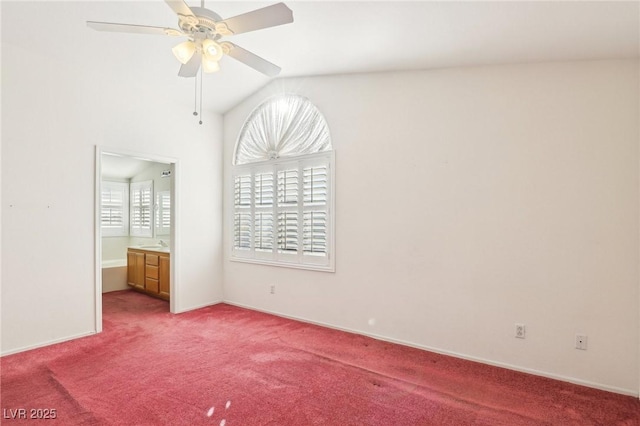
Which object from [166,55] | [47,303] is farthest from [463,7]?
[47,303]

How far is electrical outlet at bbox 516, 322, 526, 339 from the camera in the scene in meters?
2.86

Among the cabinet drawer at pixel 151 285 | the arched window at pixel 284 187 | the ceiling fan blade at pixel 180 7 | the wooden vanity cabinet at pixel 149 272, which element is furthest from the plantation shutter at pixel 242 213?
the ceiling fan blade at pixel 180 7

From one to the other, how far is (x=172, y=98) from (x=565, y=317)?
4.79 m

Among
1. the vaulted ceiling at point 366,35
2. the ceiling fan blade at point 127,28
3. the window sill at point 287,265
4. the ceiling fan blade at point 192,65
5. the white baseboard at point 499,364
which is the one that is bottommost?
the white baseboard at point 499,364

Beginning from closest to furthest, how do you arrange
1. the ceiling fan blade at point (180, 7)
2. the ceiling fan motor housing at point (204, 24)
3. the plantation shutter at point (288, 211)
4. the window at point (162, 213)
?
the ceiling fan blade at point (180, 7), the ceiling fan motor housing at point (204, 24), the plantation shutter at point (288, 211), the window at point (162, 213)

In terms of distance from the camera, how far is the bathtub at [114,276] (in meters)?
5.75

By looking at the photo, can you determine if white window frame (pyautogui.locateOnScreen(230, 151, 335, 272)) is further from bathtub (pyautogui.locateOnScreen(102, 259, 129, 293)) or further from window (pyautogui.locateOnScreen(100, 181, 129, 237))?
window (pyautogui.locateOnScreen(100, 181, 129, 237))

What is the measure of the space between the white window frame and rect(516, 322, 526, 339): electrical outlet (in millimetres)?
1857

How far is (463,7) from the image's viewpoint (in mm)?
2281

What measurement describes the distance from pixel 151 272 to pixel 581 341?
543cm

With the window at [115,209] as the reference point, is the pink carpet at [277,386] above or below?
below

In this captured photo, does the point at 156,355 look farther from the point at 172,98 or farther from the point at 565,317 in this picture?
the point at 565,317

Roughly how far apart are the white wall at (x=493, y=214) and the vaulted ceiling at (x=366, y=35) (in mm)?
269

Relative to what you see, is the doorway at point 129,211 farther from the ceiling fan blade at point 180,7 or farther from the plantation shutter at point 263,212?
the ceiling fan blade at point 180,7
